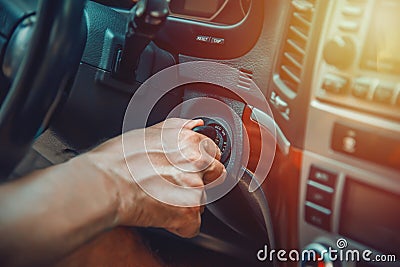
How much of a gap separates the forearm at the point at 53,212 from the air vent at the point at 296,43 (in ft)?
1.13

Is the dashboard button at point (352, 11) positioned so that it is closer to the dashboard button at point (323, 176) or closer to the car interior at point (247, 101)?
the car interior at point (247, 101)

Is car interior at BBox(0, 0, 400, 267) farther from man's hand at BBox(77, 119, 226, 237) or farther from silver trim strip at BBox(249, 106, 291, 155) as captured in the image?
man's hand at BBox(77, 119, 226, 237)

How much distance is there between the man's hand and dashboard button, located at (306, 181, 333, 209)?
0.23 m

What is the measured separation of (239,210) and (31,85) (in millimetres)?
584

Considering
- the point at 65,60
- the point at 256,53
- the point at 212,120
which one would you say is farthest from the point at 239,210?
the point at 65,60

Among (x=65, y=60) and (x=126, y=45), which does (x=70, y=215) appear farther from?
(x=126, y=45)

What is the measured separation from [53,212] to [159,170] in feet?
0.82

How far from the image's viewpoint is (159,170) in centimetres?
111

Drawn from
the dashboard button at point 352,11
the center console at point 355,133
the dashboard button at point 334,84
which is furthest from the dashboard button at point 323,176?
the dashboard button at point 352,11

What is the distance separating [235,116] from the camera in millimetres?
1252

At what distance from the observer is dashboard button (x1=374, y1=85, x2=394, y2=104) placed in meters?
0.82

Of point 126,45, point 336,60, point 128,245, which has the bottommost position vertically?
point 128,245

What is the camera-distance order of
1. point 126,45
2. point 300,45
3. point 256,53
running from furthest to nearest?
point 126,45, point 256,53, point 300,45

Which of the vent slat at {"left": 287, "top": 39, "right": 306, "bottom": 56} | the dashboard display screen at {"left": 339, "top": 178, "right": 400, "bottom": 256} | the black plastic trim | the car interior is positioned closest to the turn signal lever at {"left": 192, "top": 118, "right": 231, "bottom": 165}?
the car interior
